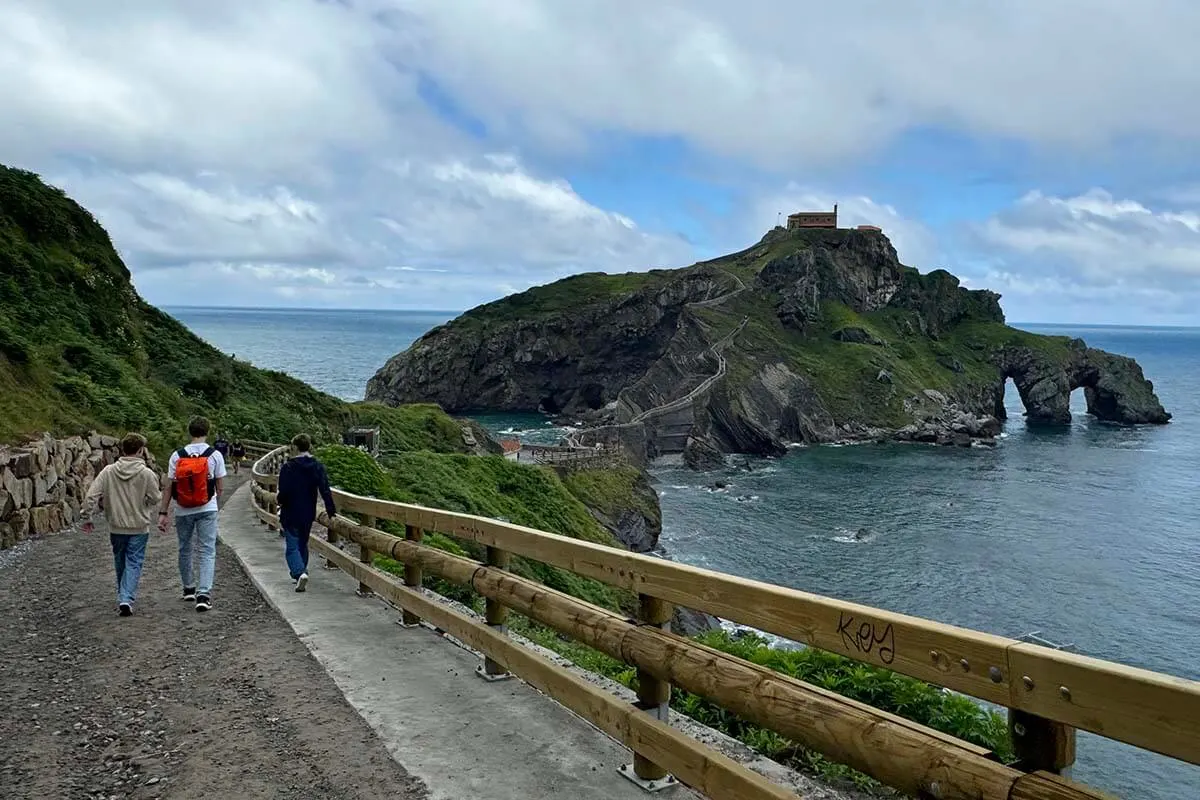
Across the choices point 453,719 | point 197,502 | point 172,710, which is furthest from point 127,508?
point 453,719

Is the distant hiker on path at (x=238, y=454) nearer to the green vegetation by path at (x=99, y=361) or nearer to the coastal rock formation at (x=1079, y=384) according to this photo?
the green vegetation by path at (x=99, y=361)

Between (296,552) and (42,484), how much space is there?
8243 mm

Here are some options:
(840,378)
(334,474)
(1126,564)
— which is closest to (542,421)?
(840,378)

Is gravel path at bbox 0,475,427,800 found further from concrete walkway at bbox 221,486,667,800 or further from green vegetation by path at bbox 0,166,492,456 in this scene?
green vegetation by path at bbox 0,166,492,456

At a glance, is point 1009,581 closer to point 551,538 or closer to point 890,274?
point 551,538

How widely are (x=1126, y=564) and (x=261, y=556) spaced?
48.9m

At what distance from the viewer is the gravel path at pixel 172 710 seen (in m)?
5.23

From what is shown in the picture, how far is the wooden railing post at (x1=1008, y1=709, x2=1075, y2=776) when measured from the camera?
2.85 meters

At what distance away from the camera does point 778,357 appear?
115375 millimetres

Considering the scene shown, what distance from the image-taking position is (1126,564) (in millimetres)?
47594

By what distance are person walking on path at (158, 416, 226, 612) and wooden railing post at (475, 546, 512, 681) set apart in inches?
184

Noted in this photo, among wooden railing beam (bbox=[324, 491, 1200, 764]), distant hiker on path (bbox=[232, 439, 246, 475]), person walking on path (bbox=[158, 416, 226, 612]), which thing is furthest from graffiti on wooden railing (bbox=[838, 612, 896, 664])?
distant hiker on path (bbox=[232, 439, 246, 475])

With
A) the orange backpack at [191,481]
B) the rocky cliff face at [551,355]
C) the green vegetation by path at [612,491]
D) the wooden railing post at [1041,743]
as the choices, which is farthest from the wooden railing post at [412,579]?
the rocky cliff face at [551,355]

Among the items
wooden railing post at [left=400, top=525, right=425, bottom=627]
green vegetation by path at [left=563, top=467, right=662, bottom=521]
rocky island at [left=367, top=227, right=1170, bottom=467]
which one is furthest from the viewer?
rocky island at [left=367, top=227, right=1170, bottom=467]
